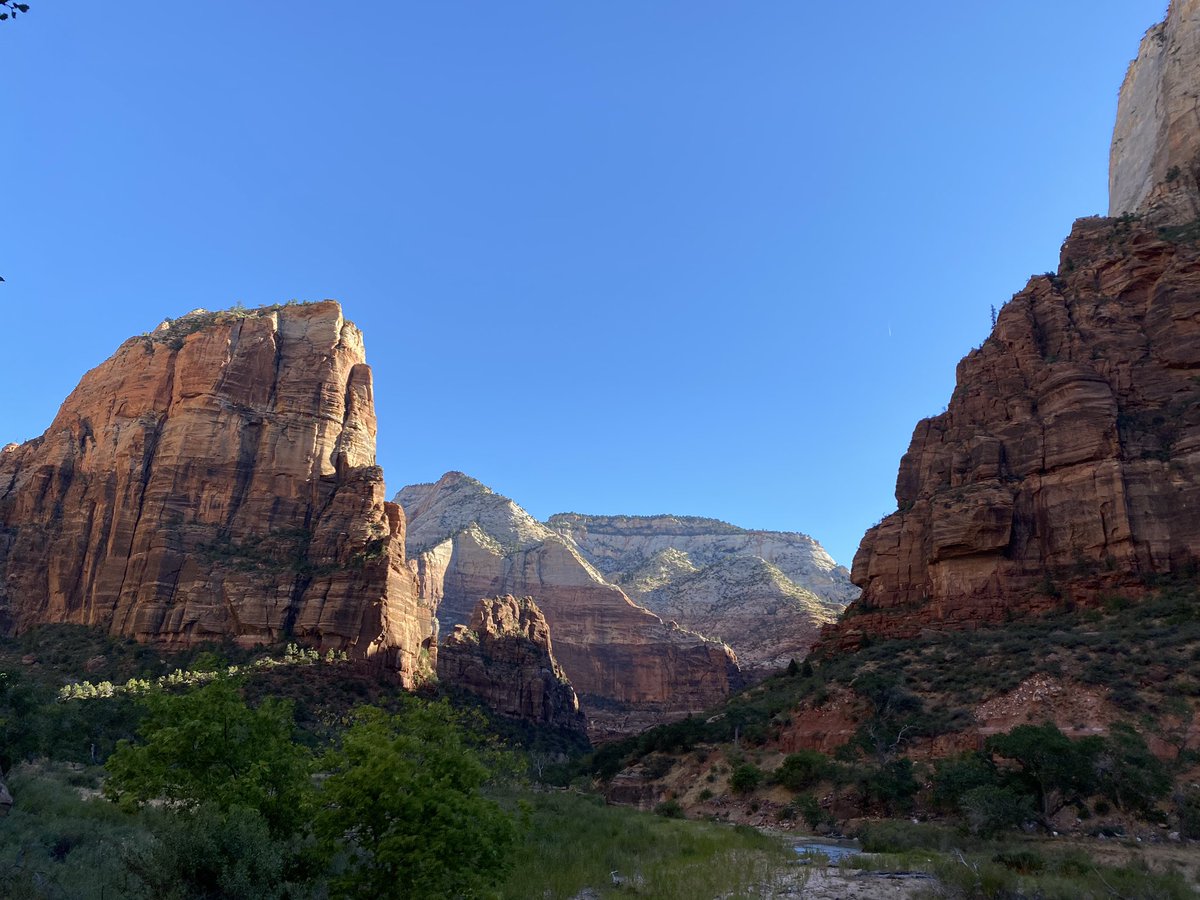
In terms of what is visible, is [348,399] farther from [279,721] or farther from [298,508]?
[279,721]

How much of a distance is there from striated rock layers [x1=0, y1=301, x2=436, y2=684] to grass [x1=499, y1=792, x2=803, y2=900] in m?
49.6

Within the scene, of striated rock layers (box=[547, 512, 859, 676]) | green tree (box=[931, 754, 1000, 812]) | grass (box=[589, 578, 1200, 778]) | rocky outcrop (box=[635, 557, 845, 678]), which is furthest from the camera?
striated rock layers (box=[547, 512, 859, 676])

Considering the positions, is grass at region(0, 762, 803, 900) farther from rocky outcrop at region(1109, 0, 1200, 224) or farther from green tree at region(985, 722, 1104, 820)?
rocky outcrop at region(1109, 0, 1200, 224)

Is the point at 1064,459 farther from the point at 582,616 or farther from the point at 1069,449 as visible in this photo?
the point at 582,616

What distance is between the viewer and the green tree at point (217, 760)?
43.2ft

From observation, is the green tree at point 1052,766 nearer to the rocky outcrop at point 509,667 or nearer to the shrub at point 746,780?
the shrub at point 746,780

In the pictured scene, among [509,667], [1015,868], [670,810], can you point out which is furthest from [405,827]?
[509,667]

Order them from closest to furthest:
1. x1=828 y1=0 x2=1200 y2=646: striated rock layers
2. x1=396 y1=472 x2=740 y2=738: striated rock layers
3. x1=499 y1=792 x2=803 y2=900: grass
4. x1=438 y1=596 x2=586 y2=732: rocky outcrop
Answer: x1=499 y1=792 x2=803 y2=900: grass < x1=828 y1=0 x2=1200 y2=646: striated rock layers < x1=438 y1=596 x2=586 y2=732: rocky outcrop < x1=396 y1=472 x2=740 y2=738: striated rock layers

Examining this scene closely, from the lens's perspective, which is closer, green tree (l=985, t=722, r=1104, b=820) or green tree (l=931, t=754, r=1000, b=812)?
green tree (l=985, t=722, r=1104, b=820)

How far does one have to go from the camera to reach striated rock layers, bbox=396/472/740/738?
124 meters

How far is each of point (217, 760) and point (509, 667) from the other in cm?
8548

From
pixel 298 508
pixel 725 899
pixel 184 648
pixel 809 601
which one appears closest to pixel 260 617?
pixel 184 648

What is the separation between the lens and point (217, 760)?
573 inches

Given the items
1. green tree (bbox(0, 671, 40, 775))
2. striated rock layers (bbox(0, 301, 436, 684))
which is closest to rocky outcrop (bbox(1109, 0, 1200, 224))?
striated rock layers (bbox(0, 301, 436, 684))
